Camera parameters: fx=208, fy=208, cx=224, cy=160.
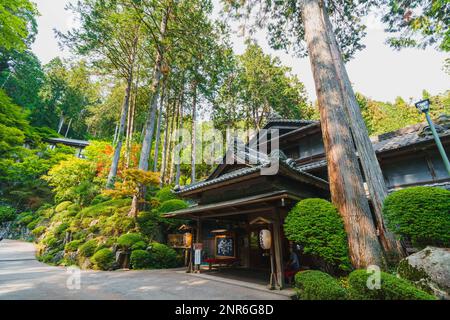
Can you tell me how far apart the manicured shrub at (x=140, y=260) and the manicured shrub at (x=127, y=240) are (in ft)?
2.01

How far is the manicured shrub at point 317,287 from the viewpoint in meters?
4.82

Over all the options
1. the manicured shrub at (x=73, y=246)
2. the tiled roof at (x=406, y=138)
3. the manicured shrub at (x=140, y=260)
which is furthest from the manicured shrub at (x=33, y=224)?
the tiled roof at (x=406, y=138)

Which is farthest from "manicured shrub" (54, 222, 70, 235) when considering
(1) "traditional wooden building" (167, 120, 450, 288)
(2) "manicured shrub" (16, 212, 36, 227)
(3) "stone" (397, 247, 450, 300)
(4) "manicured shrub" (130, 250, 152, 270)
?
(3) "stone" (397, 247, 450, 300)

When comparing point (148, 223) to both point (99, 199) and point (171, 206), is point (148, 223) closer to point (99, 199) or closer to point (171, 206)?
point (171, 206)

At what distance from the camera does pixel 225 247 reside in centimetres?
1205

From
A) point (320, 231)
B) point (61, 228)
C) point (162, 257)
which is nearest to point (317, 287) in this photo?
point (320, 231)

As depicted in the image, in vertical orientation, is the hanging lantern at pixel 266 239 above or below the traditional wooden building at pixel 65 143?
below

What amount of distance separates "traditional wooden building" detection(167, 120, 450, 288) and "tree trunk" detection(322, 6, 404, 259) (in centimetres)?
213

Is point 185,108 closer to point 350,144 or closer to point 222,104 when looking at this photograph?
point 222,104

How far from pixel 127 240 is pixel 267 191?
835 cm

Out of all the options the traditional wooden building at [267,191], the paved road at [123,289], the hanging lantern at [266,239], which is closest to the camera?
the paved road at [123,289]

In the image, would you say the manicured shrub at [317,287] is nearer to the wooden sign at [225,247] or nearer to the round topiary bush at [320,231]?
the round topiary bush at [320,231]

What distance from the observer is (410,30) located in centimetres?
1106

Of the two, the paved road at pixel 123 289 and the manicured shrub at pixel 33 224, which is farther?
the manicured shrub at pixel 33 224
